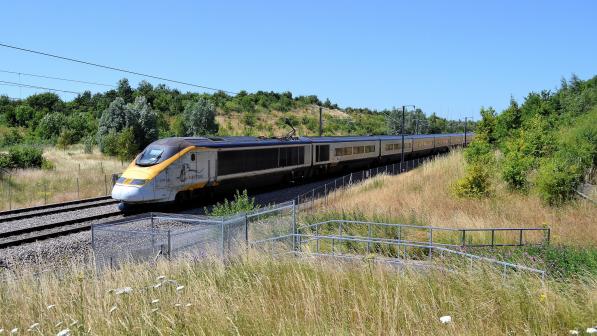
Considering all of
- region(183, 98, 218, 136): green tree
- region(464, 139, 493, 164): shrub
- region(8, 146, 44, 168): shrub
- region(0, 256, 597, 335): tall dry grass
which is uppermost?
region(183, 98, 218, 136): green tree

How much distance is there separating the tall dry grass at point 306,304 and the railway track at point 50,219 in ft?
34.5

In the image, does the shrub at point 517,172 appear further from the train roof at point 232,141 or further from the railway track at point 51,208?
the railway track at point 51,208

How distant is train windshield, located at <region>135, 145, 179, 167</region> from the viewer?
19797 millimetres

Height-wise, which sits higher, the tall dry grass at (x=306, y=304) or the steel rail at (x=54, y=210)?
the tall dry grass at (x=306, y=304)

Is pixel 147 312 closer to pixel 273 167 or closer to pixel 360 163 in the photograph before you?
pixel 273 167

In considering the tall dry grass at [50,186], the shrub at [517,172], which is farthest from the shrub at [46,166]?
the shrub at [517,172]

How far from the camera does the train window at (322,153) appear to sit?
108ft

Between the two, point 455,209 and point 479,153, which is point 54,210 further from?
point 479,153

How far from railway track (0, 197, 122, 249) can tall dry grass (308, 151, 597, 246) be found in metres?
8.30

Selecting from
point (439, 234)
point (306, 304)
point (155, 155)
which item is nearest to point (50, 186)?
point (155, 155)

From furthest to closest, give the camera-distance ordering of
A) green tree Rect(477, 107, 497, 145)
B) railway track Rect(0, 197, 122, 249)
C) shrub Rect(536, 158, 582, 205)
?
green tree Rect(477, 107, 497, 145), shrub Rect(536, 158, 582, 205), railway track Rect(0, 197, 122, 249)

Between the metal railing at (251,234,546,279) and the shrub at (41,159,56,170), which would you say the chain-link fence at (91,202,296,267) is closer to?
the metal railing at (251,234,546,279)

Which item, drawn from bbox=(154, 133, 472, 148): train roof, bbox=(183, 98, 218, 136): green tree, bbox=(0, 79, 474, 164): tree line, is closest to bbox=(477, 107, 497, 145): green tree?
bbox=(154, 133, 472, 148): train roof

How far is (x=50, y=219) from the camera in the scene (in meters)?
18.3
